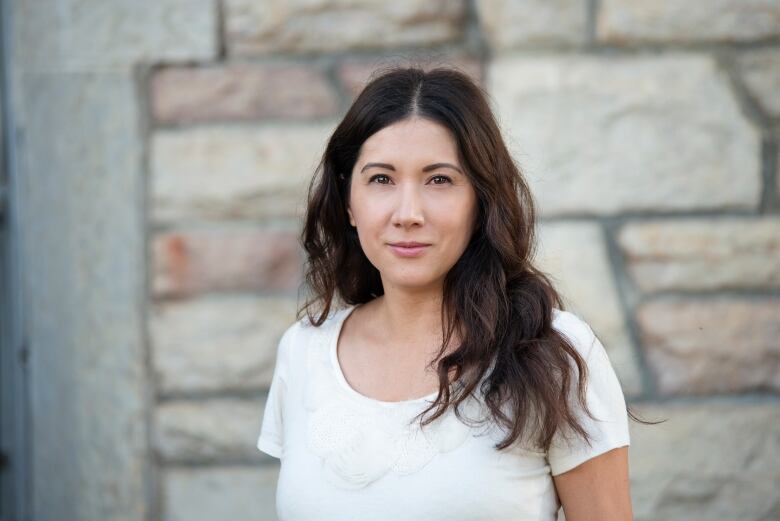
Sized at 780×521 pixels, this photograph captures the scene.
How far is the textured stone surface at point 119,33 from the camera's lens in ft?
8.90

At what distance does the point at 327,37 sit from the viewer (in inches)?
106

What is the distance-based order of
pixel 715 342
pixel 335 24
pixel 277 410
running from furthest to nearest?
pixel 335 24 → pixel 715 342 → pixel 277 410

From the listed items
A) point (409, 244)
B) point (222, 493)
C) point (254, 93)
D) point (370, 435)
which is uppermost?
point (254, 93)

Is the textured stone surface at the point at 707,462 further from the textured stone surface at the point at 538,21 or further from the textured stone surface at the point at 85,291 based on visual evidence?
the textured stone surface at the point at 85,291

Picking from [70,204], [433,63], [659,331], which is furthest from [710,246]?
[70,204]

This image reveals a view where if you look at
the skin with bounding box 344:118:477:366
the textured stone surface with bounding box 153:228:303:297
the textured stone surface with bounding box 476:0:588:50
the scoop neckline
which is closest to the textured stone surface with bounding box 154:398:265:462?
the textured stone surface with bounding box 153:228:303:297

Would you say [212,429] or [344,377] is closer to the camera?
[344,377]

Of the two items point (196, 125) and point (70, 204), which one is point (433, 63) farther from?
point (70, 204)

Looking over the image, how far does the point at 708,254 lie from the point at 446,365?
107 cm

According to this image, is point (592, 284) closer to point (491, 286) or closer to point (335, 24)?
point (491, 286)

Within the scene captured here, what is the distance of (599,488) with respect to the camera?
1779mm

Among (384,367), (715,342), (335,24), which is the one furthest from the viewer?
(335,24)

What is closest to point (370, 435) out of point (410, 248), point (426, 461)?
point (426, 461)

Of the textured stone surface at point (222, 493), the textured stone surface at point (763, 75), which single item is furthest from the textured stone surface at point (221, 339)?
the textured stone surface at point (763, 75)
